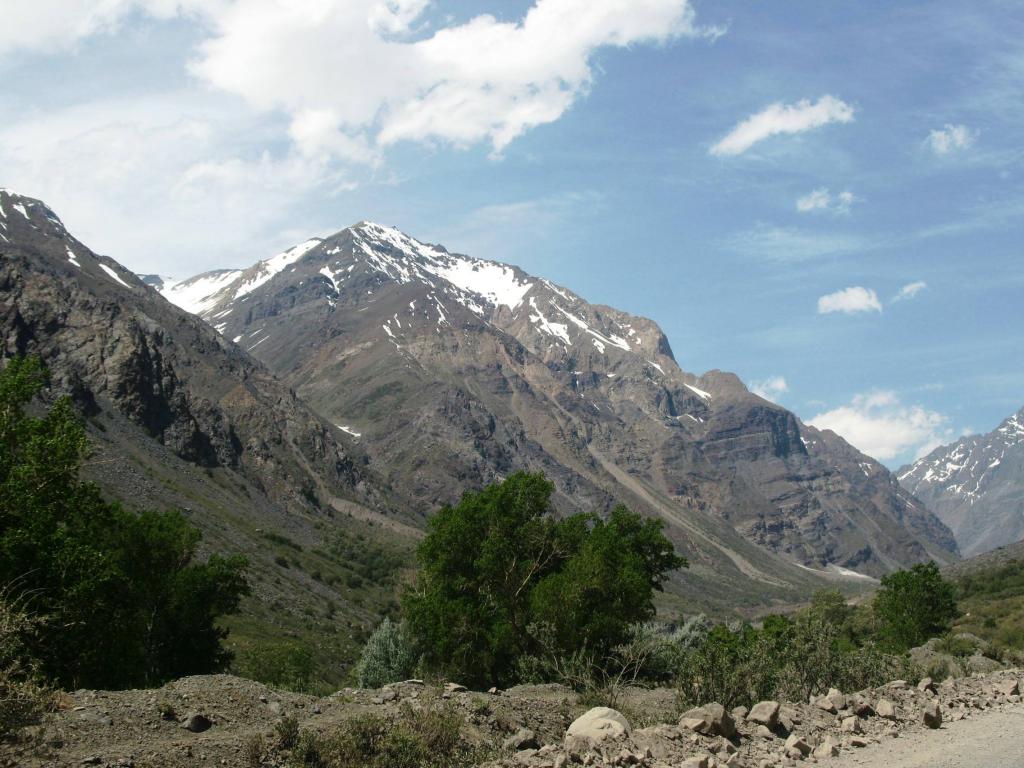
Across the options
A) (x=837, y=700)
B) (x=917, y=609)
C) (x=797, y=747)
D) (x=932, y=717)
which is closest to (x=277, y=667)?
(x=837, y=700)

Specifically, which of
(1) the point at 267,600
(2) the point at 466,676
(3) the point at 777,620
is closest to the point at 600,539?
(2) the point at 466,676

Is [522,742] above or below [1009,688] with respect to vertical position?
below

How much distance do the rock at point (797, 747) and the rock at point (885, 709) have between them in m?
4.89

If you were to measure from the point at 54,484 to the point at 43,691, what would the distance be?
39.9 feet

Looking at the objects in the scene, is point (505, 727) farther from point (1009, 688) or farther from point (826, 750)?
point (1009, 688)

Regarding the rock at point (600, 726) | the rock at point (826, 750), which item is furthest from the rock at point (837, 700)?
the rock at point (600, 726)

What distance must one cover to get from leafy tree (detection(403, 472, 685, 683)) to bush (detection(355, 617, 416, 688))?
525 centimetres

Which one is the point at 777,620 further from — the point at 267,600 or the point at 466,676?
the point at 267,600

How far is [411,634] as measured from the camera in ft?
142

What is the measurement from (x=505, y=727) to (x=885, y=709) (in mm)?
10173

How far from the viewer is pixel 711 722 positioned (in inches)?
763

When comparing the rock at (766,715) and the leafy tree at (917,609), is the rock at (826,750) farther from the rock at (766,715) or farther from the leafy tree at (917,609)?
the leafy tree at (917,609)

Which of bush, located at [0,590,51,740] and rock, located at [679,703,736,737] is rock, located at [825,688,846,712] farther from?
bush, located at [0,590,51,740]

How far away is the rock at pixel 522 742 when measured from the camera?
61.0 feet
